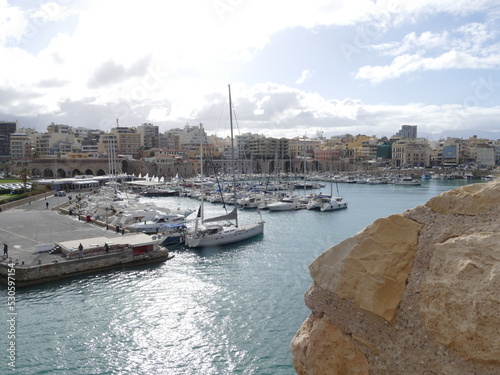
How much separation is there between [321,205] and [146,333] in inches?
1400

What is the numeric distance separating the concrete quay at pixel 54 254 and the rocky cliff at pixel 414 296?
18.2 meters

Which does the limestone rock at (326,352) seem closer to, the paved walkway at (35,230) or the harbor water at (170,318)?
the harbor water at (170,318)

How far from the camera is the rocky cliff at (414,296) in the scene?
328cm

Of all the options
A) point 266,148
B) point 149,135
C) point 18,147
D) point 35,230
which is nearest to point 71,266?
point 35,230

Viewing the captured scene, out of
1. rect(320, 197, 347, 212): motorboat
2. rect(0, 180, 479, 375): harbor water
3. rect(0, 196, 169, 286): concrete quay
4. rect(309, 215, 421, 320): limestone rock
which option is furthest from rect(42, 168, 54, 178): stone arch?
rect(309, 215, 421, 320): limestone rock

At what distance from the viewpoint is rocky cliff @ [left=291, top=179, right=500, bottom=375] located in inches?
129

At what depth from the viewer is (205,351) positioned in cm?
1260

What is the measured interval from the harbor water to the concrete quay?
2.09 ft

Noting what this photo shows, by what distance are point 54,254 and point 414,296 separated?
70.5ft

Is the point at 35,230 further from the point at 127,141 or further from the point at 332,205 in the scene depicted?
the point at 127,141

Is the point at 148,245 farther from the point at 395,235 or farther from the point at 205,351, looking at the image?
the point at 395,235

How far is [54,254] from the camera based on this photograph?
70.1 ft

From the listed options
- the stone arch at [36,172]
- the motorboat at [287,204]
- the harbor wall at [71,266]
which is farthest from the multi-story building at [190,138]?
the harbor wall at [71,266]

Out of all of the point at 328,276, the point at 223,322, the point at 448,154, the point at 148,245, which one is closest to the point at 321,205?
the point at 148,245
